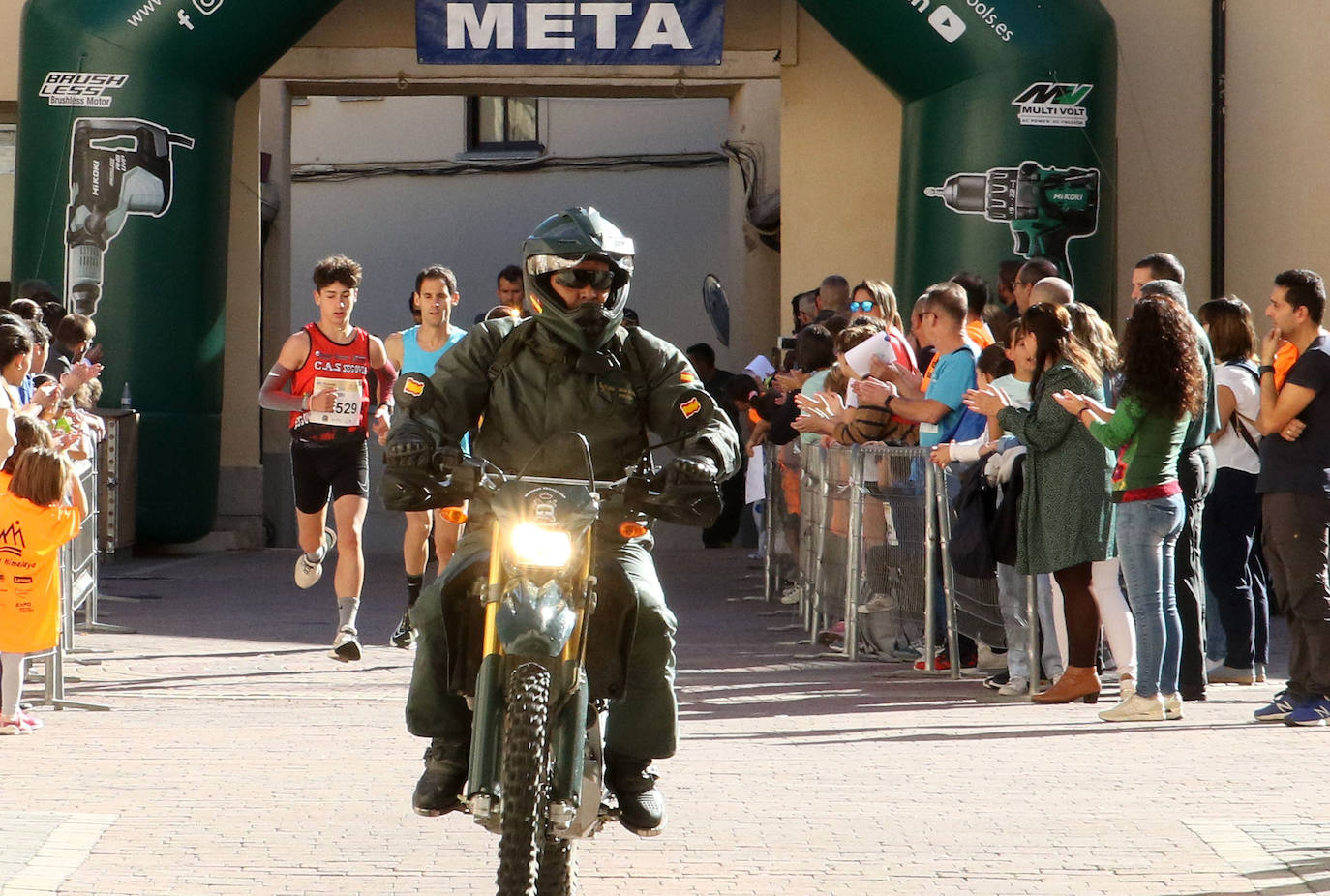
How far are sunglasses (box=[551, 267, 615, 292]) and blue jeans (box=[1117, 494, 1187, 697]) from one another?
12.7 feet

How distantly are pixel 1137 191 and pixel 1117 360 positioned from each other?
27.9ft

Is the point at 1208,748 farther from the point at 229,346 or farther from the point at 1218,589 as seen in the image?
the point at 229,346

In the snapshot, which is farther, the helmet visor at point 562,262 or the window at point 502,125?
the window at point 502,125

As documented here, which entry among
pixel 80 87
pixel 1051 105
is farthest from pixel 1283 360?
pixel 80 87

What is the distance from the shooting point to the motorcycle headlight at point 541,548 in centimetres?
464

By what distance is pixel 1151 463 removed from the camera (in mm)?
8242

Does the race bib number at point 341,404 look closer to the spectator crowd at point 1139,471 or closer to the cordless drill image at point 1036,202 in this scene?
the spectator crowd at point 1139,471

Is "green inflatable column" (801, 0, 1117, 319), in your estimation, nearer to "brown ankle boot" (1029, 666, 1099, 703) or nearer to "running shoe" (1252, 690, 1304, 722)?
"brown ankle boot" (1029, 666, 1099, 703)

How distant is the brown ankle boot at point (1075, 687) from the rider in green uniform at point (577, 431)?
4.00m

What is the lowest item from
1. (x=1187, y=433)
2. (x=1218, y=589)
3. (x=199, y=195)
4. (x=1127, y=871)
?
(x=1127, y=871)

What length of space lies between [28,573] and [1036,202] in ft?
28.3

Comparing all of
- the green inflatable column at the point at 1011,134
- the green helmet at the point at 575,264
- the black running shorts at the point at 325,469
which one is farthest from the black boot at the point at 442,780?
the green inflatable column at the point at 1011,134

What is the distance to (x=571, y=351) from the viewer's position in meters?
5.27

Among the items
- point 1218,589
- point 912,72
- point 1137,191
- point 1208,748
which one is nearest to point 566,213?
point 1208,748
